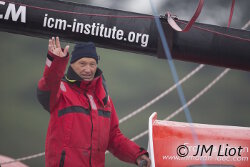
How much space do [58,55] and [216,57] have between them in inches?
40.2

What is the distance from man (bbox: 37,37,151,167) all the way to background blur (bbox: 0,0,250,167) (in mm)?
1172

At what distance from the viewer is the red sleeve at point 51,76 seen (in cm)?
163

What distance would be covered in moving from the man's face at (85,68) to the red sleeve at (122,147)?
28 centimetres

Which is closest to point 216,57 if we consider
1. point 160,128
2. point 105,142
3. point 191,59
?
point 191,59

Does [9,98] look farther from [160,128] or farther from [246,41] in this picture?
[246,41]

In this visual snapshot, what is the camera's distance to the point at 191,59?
2.30m

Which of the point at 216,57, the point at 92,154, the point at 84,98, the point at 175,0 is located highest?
the point at 175,0

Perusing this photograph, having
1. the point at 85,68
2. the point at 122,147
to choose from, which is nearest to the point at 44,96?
the point at 85,68

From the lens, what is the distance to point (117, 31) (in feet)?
7.22

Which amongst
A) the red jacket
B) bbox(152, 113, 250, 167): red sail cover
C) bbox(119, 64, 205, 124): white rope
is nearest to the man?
the red jacket

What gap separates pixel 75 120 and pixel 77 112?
0.04 metres

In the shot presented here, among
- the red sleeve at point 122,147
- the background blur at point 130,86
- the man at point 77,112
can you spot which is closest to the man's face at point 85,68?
the man at point 77,112

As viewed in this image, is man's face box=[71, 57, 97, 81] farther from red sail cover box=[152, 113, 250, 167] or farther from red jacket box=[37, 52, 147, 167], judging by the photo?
red sail cover box=[152, 113, 250, 167]

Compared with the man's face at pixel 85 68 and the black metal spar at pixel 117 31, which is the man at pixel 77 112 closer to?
the man's face at pixel 85 68
